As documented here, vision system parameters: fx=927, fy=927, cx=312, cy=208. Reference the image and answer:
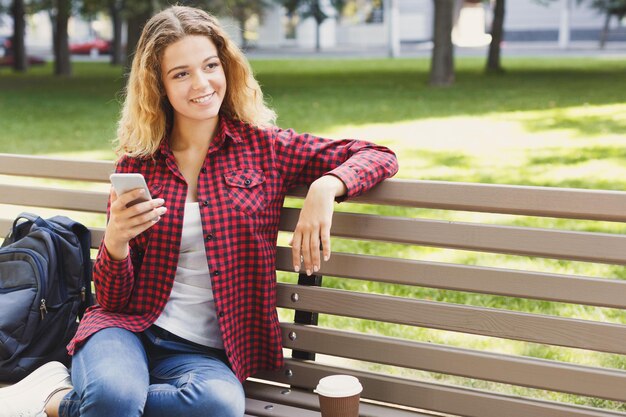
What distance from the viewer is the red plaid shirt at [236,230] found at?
9.41ft

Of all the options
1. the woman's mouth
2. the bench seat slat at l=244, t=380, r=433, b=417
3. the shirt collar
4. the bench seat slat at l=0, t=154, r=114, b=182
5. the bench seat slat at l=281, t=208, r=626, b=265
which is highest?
the woman's mouth

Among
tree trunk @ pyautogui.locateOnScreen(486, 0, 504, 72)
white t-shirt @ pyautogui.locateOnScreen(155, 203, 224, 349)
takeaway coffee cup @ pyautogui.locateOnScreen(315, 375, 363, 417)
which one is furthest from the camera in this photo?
tree trunk @ pyautogui.locateOnScreen(486, 0, 504, 72)

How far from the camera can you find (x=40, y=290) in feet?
10.4

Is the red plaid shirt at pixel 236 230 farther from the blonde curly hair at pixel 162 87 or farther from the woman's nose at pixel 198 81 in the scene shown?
the woman's nose at pixel 198 81

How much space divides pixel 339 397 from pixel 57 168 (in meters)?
1.81

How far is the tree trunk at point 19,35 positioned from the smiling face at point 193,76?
2922 centimetres

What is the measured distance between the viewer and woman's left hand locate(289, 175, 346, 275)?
274 cm

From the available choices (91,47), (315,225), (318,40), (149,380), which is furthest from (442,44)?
(91,47)

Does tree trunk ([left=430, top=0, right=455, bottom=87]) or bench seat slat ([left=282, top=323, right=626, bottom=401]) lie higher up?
tree trunk ([left=430, top=0, right=455, bottom=87])

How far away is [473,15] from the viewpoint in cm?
493

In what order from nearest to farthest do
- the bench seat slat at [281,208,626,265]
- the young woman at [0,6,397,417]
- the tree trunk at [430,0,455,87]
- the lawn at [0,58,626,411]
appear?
the bench seat slat at [281,208,626,265], the young woman at [0,6,397,417], the lawn at [0,58,626,411], the tree trunk at [430,0,455,87]

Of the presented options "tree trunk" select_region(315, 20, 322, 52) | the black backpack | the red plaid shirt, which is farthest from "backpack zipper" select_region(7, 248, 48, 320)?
"tree trunk" select_region(315, 20, 322, 52)

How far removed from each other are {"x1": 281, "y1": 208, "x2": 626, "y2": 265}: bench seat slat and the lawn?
1271mm

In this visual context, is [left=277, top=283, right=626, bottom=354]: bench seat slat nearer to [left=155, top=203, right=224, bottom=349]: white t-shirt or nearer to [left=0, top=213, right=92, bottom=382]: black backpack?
[left=155, top=203, right=224, bottom=349]: white t-shirt
